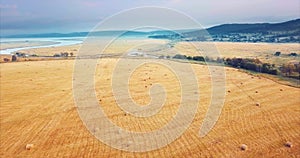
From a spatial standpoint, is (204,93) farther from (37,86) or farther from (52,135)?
(37,86)

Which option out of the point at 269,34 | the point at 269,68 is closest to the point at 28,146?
the point at 269,68

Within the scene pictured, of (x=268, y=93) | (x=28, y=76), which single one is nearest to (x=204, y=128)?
(x=268, y=93)

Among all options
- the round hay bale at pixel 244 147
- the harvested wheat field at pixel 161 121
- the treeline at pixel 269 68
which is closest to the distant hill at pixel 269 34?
the treeline at pixel 269 68

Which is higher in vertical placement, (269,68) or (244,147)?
(269,68)

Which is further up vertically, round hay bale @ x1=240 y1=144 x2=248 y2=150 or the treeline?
the treeline

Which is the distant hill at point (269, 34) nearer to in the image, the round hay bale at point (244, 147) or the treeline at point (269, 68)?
the treeline at point (269, 68)

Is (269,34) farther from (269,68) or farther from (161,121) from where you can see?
(161,121)

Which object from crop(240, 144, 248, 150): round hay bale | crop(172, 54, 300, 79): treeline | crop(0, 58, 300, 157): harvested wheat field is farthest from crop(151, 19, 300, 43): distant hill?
crop(240, 144, 248, 150): round hay bale

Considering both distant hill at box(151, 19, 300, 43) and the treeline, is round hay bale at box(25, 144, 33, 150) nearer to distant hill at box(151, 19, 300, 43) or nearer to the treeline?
the treeline
